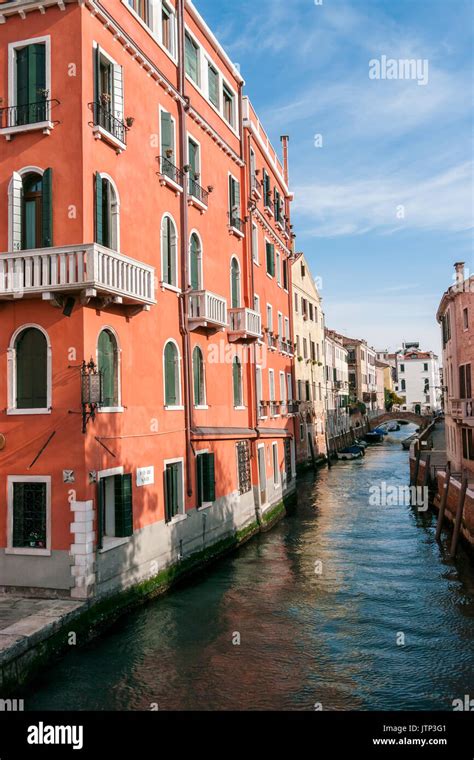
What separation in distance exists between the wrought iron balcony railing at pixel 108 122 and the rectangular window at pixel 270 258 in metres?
12.9

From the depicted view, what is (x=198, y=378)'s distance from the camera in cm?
1639

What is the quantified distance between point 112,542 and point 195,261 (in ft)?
26.6

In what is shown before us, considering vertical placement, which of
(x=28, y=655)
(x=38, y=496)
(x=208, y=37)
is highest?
(x=208, y=37)

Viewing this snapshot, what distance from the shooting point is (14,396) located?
37.0ft

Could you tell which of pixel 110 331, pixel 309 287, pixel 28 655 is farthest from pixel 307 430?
pixel 28 655

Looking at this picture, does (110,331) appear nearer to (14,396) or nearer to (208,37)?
(14,396)

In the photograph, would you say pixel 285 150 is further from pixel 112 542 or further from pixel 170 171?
pixel 112 542

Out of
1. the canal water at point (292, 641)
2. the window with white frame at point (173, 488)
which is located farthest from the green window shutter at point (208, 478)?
the canal water at point (292, 641)

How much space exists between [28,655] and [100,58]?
420 inches

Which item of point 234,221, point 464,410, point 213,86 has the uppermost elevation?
point 213,86

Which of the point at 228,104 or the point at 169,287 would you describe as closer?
the point at 169,287

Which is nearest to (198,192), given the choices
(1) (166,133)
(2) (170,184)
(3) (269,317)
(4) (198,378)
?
(2) (170,184)

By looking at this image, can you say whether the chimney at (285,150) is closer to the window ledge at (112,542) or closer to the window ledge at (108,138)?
the window ledge at (108,138)

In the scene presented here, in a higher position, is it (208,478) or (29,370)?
(29,370)
